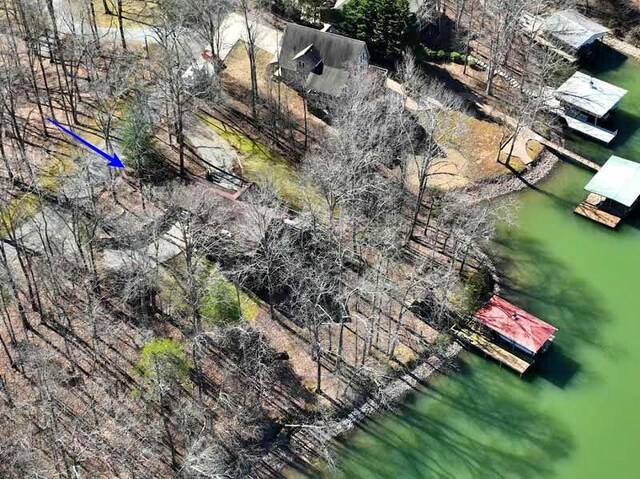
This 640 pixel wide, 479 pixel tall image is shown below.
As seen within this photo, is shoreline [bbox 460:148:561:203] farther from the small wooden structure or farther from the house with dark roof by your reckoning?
the house with dark roof

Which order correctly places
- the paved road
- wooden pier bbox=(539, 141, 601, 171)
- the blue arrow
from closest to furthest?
the blue arrow < wooden pier bbox=(539, 141, 601, 171) < the paved road

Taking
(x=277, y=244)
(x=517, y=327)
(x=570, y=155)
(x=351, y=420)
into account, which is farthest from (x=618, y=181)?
(x=351, y=420)

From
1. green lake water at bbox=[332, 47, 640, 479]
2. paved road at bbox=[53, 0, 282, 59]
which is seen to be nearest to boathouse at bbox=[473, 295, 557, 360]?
green lake water at bbox=[332, 47, 640, 479]

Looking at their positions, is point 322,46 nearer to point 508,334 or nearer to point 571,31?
point 571,31

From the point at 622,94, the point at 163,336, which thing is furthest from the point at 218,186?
the point at 622,94

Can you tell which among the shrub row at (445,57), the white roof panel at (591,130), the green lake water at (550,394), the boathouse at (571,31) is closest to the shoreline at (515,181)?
the green lake water at (550,394)

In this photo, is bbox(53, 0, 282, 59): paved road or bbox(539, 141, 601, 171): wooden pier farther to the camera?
bbox(53, 0, 282, 59): paved road

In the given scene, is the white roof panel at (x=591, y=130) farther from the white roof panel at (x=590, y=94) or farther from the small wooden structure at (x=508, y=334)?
the small wooden structure at (x=508, y=334)
